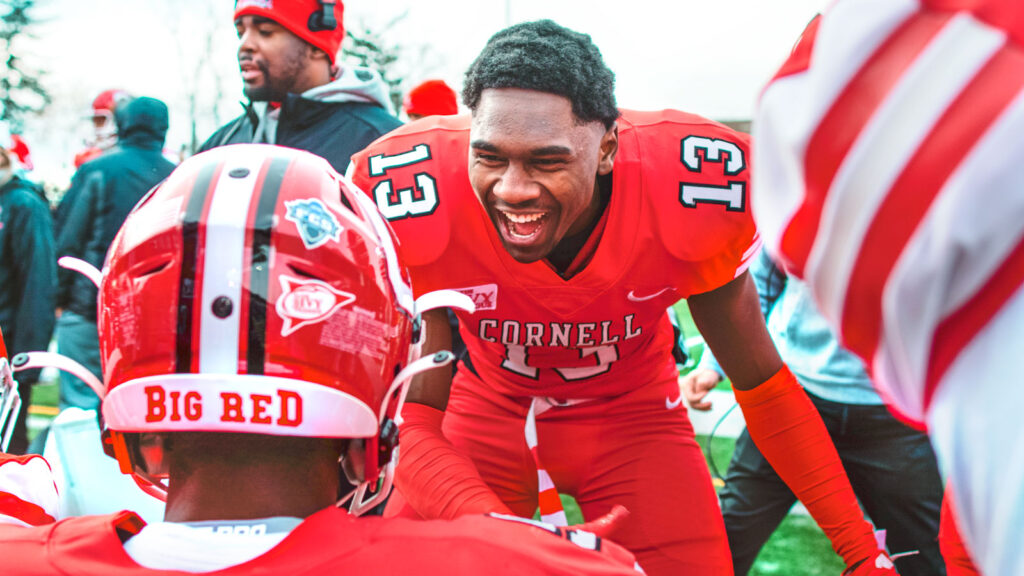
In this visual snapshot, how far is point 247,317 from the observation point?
4.14 ft

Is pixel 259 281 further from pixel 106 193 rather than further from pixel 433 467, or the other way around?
pixel 106 193

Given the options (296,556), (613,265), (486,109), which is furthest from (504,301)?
(296,556)

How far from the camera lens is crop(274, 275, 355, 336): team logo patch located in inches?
49.9

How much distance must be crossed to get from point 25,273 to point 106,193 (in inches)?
34.0

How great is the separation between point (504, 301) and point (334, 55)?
206cm

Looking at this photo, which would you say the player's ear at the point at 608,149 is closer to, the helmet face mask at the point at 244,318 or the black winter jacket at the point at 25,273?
the helmet face mask at the point at 244,318

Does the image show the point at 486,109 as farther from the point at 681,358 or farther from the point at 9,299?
the point at 9,299

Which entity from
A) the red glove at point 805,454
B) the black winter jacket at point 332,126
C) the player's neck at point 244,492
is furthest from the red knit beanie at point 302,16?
the player's neck at point 244,492

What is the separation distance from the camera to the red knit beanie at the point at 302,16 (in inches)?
144

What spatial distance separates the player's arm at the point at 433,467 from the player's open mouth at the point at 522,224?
0.39 metres

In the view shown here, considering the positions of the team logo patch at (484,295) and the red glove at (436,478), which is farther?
the team logo patch at (484,295)

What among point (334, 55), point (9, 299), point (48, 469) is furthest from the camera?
point (9, 299)

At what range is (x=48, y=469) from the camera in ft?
5.32

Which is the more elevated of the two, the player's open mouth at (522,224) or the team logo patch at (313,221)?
the team logo patch at (313,221)
